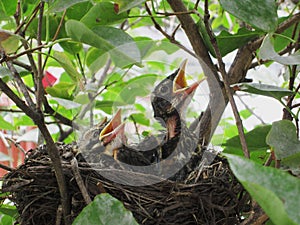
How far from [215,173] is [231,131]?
0.66 m

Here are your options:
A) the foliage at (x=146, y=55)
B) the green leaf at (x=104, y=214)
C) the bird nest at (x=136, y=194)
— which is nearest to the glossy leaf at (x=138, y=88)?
the foliage at (x=146, y=55)

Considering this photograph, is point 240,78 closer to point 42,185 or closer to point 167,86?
point 167,86

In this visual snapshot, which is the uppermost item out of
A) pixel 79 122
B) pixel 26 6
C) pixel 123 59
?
pixel 26 6

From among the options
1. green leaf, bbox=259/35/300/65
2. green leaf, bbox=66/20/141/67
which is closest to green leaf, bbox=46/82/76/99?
green leaf, bbox=66/20/141/67

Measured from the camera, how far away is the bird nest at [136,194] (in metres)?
0.73

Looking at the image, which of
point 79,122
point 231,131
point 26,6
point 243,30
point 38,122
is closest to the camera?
point 38,122

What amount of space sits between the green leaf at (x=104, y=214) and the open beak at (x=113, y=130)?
0.39 meters

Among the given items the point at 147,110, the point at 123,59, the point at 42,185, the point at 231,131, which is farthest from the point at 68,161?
the point at 231,131

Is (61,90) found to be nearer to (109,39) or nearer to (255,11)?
(109,39)

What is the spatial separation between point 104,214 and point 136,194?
23 centimetres

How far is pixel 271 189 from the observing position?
38cm

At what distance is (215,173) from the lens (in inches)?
31.5

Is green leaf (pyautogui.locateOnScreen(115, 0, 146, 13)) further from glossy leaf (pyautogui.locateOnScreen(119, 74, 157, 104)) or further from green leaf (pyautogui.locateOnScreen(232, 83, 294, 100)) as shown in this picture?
glossy leaf (pyautogui.locateOnScreen(119, 74, 157, 104))

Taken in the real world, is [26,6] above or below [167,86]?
above
